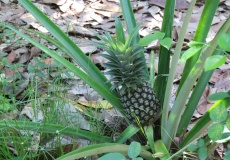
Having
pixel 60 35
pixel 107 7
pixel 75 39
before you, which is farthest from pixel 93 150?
pixel 107 7

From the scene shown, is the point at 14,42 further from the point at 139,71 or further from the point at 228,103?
the point at 228,103

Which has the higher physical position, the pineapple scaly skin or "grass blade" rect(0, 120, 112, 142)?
the pineapple scaly skin

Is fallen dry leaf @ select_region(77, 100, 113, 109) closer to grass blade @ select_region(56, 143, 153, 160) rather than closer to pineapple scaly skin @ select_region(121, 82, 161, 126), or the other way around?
pineapple scaly skin @ select_region(121, 82, 161, 126)

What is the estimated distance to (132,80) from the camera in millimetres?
1283

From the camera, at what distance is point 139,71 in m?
1.29

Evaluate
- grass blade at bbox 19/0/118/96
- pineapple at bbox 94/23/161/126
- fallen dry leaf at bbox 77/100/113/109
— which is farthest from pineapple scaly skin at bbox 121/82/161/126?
fallen dry leaf at bbox 77/100/113/109

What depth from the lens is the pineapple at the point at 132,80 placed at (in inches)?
48.9

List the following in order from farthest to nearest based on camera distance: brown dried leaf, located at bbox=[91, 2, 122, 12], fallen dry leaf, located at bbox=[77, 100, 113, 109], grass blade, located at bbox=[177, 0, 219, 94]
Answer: brown dried leaf, located at bbox=[91, 2, 122, 12] → fallen dry leaf, located at bbox=[77, 100, 113, 109] → grass blade, located at bbox=[177, 0, 219, 94]

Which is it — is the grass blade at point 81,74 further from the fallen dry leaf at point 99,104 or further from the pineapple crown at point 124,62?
the fallen dry leaf at point 99,104

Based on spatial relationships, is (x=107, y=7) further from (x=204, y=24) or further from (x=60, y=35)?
(x=204, y=24)

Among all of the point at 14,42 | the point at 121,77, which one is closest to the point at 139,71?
the point at 121,77

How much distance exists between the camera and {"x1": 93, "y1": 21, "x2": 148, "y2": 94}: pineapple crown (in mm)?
1229

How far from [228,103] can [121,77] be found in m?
0.35

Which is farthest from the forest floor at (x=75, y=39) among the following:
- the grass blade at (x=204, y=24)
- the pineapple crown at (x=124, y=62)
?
the grass blade at (x=204, y=24)
